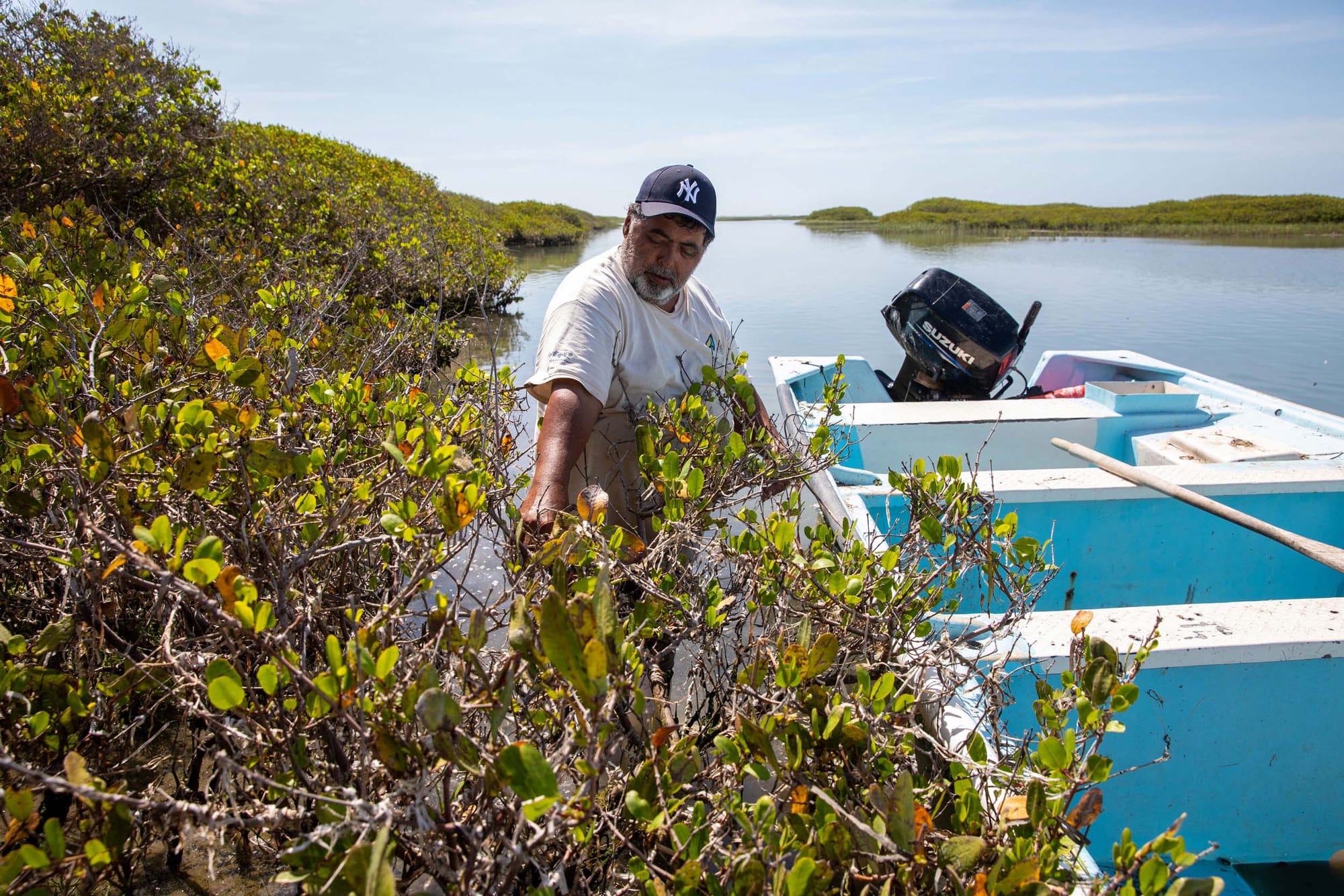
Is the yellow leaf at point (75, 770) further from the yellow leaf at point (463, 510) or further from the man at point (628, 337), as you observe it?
the man at point (628, 337)

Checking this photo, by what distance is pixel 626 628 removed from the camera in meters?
1.51

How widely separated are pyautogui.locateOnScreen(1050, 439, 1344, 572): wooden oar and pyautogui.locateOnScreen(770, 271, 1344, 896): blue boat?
0.06 metres

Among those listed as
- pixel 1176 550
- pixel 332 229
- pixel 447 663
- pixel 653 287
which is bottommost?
pixel 1176 550

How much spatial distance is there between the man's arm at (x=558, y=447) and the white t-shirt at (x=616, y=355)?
49 millimetres

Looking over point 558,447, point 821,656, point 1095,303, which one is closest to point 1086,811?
point 821,656

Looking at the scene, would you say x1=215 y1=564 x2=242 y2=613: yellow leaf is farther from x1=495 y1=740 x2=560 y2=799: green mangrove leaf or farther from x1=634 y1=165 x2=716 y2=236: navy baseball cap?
x1=634 y1=165 x2=716 y2=236: navy baseball cap

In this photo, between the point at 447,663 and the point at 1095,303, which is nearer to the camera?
the point at 447,663

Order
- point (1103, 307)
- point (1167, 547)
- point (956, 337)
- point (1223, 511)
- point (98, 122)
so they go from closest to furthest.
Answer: point (1223, 511) → point (1167, 547) → point (956, 337) → point (98, 122) → point (1103, 307)

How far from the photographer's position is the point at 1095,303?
16.6m

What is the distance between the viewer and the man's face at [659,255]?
2.59m

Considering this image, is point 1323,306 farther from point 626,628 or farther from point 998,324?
point 626,628

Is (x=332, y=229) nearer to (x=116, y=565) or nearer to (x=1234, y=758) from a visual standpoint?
(x=116, y=565)

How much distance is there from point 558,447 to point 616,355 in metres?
0.43

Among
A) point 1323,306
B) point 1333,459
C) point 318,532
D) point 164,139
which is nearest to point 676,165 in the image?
point 318,532
